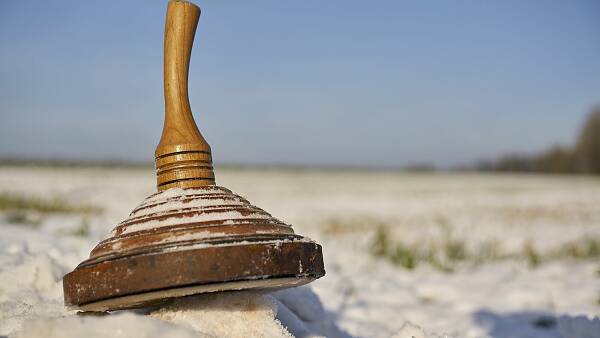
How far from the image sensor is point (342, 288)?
3953 mm

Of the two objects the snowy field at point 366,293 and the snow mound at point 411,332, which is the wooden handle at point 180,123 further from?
the snow mound at point 411,332

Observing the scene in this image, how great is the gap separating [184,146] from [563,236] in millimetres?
7098

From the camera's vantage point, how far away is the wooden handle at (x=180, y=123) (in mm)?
1959

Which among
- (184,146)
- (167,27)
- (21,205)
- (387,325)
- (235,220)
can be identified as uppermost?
(21,205)

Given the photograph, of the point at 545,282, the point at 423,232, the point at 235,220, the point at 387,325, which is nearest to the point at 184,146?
the point at 235,220

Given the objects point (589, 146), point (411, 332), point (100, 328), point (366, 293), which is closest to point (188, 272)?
point (100, 328)

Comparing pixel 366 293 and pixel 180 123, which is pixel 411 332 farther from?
pixel 366 293

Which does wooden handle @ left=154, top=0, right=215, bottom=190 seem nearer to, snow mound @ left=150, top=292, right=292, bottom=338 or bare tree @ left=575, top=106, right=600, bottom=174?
snow mound @ left=150, top=292, right=292, bottom=338

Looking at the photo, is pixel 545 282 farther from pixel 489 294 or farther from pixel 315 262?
pixel 315 262

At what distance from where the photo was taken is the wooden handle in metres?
1.96

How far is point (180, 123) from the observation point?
201 centimetres

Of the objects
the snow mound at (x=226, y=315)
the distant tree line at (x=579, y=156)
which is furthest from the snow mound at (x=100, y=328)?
the distant tree line at (x=579, y=156)

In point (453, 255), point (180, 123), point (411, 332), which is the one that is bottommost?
point (411, 332)

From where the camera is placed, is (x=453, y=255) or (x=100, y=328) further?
(x=453, y=255)
